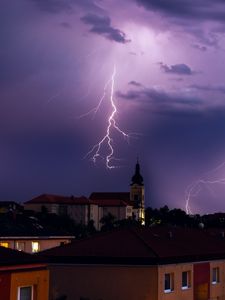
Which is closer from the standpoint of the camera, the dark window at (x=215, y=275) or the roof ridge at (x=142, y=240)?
the roof ridge at (x=142, y=240)

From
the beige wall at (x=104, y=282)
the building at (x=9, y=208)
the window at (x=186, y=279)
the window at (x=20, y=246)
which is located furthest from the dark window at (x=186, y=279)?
the building at (x=9, y=208)

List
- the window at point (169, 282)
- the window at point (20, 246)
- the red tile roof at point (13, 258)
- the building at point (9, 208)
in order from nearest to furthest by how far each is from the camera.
Answer: 1. the red tile roof at point (13, 258)
2. the window at point (169, 282)
3. the window at point (20, 246)
4. the building at point (9, 208)

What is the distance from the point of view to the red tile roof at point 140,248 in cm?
3475

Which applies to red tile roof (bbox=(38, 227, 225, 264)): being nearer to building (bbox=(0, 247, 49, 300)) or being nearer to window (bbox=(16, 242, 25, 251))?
building (bbox=(0, 247, 49, 300))

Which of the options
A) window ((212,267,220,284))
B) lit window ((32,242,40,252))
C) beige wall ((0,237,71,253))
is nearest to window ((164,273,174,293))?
window ((212,267,220,284))

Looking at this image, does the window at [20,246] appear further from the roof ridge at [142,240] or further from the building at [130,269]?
the roof ridge at [142,240]

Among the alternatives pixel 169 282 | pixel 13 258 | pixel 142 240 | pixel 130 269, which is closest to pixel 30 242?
pixel 142 240

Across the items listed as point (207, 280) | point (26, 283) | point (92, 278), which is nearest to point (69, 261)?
point (92, 278)

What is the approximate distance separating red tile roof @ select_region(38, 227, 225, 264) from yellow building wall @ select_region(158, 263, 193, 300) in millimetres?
385

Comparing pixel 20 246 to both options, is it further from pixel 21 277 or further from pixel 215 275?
pixel 21 277

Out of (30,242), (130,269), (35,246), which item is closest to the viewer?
(130,269)

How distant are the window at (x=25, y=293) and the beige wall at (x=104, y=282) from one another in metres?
9.82

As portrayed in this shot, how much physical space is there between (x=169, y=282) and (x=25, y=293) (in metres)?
12.0

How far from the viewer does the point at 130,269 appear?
113 ft
